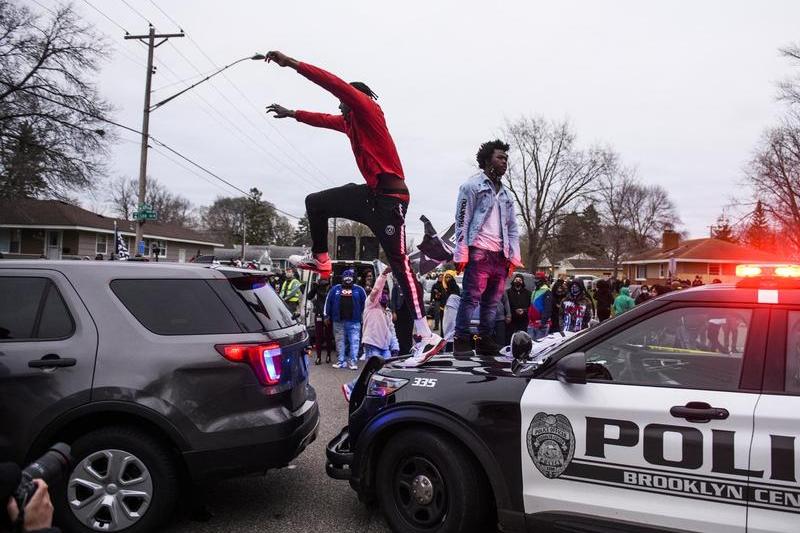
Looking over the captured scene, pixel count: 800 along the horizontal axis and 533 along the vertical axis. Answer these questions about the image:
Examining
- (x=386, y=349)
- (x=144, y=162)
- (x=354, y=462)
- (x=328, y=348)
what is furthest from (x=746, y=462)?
(x=144, y=162)

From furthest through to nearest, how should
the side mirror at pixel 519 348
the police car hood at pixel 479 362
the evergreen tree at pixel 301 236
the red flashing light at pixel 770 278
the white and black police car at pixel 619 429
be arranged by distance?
the evergreen tree at pixel 301 236, the police car hood at pixel 479 362, the side mirror at pixel 519 348, the red flashing light at pixel 770 278, the white and black police car at pixel 619 429

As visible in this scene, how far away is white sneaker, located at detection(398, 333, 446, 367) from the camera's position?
4.01 metres

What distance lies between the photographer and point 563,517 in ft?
9.60

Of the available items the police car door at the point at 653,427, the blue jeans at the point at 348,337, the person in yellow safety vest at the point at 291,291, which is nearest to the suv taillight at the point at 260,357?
the police car door at the point at 653,427

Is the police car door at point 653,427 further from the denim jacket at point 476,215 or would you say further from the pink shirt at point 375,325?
the pink shirt at point 375,325

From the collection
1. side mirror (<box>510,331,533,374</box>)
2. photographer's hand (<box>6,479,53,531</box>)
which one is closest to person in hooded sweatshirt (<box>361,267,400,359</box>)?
side mirror (<box>510,331,533,374</box>)

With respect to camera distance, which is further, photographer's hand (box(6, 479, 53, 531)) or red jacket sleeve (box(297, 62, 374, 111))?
red jacket sleeve (box(297, 62, 374, 111))

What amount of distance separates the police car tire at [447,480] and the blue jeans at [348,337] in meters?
7.79

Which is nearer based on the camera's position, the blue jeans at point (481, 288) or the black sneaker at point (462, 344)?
the black sneaker at point (462, 344)

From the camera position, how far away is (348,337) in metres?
11.4

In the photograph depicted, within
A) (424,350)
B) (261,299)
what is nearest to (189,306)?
(261,299)

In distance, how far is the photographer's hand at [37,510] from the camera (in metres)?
1.72

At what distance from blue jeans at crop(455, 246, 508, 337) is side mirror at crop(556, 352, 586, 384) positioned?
72.7 inches

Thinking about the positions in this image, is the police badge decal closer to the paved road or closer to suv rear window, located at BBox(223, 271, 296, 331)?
the paved road
